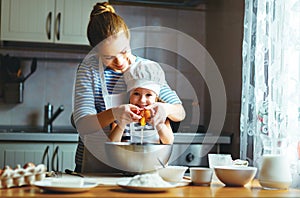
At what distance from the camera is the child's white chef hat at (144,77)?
5.90 feet

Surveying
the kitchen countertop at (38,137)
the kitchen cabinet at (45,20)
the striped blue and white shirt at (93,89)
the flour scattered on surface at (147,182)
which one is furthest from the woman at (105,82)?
the kitchen cabinet at (45,20)

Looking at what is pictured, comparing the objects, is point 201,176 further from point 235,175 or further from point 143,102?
point 143,102

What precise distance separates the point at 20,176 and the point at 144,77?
0.55 meters

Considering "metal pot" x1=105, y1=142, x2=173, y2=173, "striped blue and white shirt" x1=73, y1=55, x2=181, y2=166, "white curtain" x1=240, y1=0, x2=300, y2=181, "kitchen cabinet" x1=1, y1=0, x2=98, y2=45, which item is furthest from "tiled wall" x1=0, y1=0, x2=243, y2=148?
"metal pot" x1=105, y1=142, x2=173, y2=173

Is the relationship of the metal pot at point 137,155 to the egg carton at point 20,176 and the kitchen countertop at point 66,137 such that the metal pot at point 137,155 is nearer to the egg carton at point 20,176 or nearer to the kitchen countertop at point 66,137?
the egg carton at point 20,176

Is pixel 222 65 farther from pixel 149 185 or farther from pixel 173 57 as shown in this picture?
pixel 149 185

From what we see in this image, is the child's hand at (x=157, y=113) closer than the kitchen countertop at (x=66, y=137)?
Yes

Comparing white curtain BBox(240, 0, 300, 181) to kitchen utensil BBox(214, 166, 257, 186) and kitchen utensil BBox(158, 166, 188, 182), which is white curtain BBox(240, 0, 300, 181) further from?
kitchen utensil BBox(158, 166, 188, 182)

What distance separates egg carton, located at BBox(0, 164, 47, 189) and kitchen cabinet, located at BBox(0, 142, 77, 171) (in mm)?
1529

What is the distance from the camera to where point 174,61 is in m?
3.75

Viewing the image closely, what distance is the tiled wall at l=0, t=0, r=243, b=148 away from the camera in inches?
131

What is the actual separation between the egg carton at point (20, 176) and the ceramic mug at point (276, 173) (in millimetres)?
665

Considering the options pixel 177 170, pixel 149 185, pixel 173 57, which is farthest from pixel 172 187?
pixel 173 57

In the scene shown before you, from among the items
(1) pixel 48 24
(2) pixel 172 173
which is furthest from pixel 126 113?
(1) pixel 48 24
